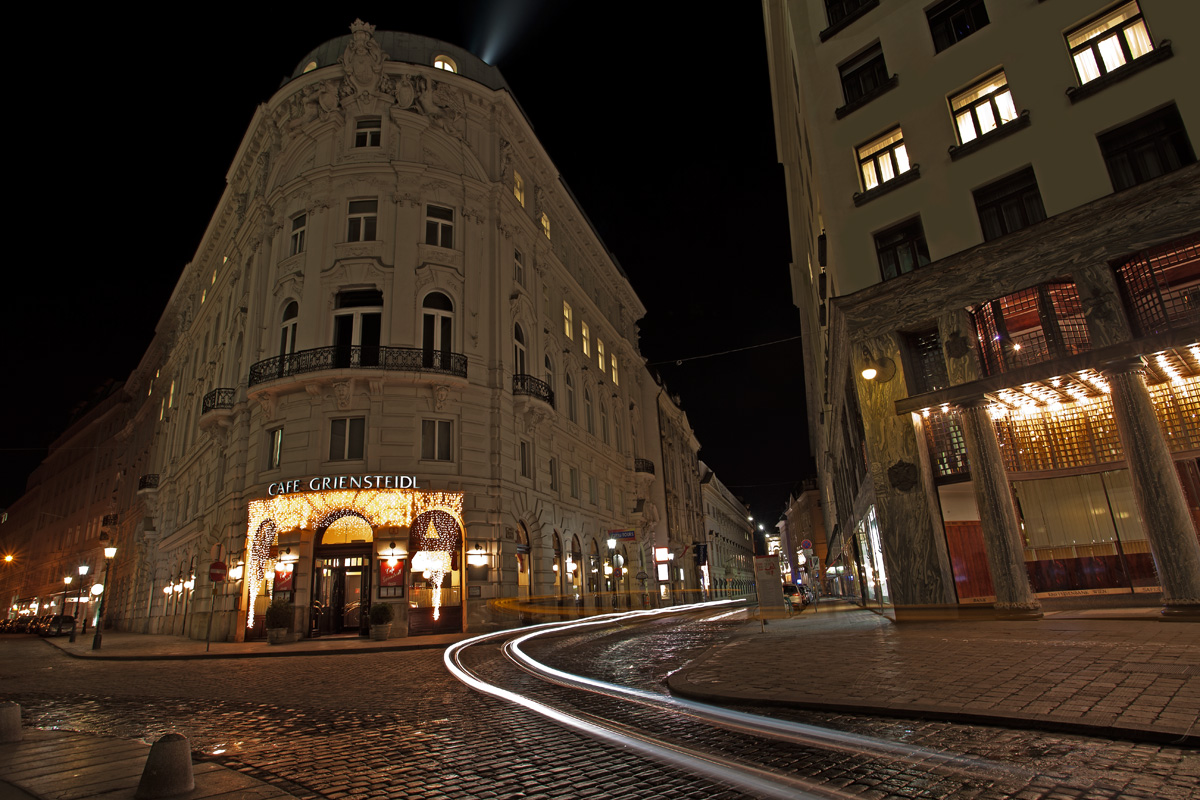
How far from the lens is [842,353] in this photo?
1997 cm

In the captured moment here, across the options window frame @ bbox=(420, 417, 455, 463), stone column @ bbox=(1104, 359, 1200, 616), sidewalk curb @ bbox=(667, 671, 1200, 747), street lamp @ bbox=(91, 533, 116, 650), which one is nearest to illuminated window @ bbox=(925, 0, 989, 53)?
stone column @ bbox=(1104, 359, 1200, 616)

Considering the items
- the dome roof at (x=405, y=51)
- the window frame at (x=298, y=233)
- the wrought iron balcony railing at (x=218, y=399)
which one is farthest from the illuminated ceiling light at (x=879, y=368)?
the wrought iron balcony railing at (x=218, y=399)

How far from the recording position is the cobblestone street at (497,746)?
14.3 ft

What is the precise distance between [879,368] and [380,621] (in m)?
18.2

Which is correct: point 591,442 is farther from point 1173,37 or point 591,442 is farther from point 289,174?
point 1173,37

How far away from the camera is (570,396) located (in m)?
39.3

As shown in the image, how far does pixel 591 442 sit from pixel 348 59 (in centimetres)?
2385

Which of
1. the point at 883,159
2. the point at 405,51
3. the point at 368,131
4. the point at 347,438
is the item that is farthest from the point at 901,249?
the point at 405,51

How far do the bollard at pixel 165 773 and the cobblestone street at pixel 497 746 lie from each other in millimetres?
692

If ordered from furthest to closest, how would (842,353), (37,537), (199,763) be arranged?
(37,537), (842,353), (199,763)

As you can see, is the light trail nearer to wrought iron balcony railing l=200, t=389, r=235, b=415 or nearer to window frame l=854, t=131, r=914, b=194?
window frame l=854, t=131, r=914, b=194

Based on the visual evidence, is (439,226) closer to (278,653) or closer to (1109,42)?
(278,653)

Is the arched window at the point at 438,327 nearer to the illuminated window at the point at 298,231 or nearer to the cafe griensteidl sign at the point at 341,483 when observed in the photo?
the cafe griensteidl sign at the point at 341,483

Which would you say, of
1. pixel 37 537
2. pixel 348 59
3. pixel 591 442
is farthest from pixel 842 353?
pixel 37 537
